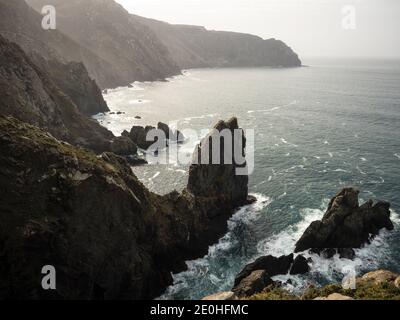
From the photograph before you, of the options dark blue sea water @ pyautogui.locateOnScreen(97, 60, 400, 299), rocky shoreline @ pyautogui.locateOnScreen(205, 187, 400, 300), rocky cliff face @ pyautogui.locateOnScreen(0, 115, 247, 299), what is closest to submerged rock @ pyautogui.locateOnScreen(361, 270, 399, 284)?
dark blue sea water @ pyautogui.locateOnScreen(97, 60, 400, 299)

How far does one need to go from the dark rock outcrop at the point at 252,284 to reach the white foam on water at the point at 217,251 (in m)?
5.34

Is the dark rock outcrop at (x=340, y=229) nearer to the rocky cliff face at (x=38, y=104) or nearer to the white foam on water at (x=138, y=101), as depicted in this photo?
the rocky cliff face at (x=38, y=104)

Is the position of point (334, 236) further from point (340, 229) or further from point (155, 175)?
point (155, 175)

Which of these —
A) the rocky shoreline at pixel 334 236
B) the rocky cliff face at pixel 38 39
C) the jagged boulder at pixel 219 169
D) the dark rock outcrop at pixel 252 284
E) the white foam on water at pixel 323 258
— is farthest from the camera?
the rocky cliff face at pixel 38 39

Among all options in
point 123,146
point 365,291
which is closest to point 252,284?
point 365,291

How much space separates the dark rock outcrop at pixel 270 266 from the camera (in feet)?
161

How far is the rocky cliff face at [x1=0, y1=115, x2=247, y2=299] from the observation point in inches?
1470

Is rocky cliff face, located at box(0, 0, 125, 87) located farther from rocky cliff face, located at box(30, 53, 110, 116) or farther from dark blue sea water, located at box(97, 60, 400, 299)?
dark blue sea water, located at box(97, 60, 400, 299)

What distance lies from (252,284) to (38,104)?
62.8 m

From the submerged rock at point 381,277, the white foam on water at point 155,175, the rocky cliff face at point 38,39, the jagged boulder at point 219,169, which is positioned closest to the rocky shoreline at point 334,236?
the submerged rock at point 381,277

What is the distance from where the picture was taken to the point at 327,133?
115 m

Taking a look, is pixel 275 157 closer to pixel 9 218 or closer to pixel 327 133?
pixel 327 133

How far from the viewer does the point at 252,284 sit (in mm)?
43344
